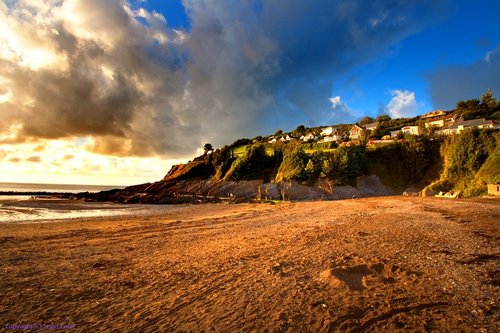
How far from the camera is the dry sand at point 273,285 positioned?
4.78m

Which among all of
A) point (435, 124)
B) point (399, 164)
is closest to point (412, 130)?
point (435, 124)

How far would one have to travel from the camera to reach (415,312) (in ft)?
15.7

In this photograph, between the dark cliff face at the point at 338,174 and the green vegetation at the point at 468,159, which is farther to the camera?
the dark cliff face at the point at 338,174

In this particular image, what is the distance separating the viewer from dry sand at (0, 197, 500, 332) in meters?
4.78

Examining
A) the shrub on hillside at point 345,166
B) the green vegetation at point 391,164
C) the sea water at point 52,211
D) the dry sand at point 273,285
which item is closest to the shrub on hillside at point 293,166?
the green vegetation at point 391,164

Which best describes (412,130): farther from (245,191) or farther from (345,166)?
(245,191)

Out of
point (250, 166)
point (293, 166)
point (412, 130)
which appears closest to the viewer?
point (293, 166)

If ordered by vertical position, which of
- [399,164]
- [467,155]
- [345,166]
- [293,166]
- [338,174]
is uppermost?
[293,166]

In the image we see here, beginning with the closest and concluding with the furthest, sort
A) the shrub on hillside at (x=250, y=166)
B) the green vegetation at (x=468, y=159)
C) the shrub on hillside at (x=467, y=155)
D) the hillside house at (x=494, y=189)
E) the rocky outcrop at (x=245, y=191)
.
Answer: the hillside house at (x=494, y=189), the green vegetation at (x=468, y=159), the shrub on hillside at (x=467, y=155), the rocky outcrop at (x=245, y=191), the shrub on hillside at (x=250, y=166)

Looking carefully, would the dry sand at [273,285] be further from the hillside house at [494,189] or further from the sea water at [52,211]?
the hillside house at [494,189]

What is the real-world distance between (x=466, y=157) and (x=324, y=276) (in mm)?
47268

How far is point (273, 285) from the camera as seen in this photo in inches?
251

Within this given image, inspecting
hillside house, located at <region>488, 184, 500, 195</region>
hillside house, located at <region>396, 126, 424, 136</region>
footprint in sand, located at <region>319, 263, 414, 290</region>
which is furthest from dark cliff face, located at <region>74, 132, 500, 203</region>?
footprint in sand, located at <region>319, 263, 414, 290</region>

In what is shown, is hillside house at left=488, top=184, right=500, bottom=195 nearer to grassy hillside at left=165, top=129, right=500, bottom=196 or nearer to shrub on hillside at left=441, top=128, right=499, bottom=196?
grassy hillside at left=165, top=129, right=500, bottom=196
